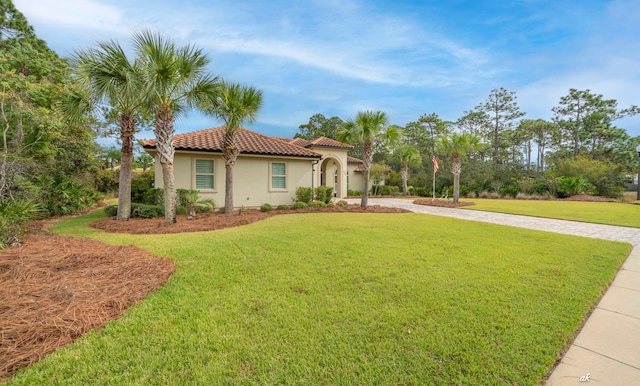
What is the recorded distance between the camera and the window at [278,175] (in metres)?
15.5

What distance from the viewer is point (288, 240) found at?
7.16 meters

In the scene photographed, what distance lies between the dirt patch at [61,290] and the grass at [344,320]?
0.26 meters

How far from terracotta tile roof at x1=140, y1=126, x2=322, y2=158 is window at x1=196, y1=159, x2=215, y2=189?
944mm

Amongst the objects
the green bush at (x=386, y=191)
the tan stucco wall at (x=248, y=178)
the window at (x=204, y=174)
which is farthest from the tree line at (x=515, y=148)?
the window at (x=204, y=174)

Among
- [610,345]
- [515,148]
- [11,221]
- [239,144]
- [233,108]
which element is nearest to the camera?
[610,345]

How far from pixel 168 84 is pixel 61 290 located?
737 cm

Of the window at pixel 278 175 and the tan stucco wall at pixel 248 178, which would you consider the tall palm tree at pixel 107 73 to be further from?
the window at pixel 278 175

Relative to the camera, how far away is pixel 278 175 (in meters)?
15.6

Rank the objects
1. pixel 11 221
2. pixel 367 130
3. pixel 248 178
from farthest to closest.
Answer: pixel 367 130 → pixel 248 178 → pixel 11 221

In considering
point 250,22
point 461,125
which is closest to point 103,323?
point 250,22

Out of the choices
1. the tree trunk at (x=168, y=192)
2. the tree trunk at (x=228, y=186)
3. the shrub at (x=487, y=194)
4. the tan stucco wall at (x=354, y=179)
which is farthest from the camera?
the tan stucco wall at (x=354, y=179)

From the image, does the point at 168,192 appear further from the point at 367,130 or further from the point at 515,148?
the point at 515,148

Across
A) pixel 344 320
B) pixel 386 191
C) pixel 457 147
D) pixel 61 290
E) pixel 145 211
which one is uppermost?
pixel 457 147

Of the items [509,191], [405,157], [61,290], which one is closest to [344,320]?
[61,290]
